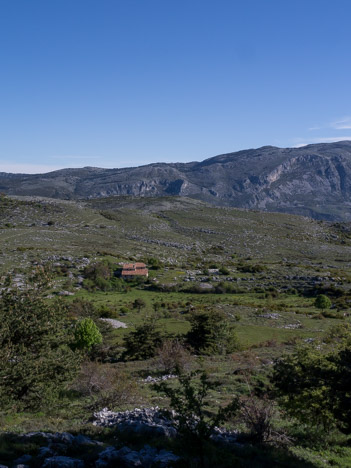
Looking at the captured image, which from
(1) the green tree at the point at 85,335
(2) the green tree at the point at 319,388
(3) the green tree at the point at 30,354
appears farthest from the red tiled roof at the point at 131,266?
(2) the green tree at the point at 319,388

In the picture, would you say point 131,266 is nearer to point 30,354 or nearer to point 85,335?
point 85,335

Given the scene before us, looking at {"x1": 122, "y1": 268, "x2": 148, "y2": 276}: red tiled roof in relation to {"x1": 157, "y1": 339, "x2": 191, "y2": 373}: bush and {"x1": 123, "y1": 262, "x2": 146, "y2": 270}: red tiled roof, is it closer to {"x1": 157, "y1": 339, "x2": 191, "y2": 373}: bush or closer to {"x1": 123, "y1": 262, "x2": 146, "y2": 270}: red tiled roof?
{"x1": 123, "y1": 262, "x2": 146, "y2": 270}: red tiled roof

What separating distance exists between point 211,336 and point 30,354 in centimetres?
1731

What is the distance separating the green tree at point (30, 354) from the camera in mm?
14016

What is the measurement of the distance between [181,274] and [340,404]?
5541 cm

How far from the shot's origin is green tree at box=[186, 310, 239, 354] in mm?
29344

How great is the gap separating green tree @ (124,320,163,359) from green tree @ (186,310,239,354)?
316 cm

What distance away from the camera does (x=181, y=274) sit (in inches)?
2613

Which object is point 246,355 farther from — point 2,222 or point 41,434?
point 2,222

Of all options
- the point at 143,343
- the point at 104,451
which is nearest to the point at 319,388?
the point at 104,451

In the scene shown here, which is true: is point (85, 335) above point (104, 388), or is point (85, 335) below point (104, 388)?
below

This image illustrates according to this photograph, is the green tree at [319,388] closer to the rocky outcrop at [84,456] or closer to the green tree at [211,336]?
the rocky outcrop at [84,456]

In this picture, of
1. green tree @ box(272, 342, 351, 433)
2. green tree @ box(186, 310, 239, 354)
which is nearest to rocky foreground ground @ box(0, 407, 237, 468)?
green tree @ box(272, 342, 351, 433)

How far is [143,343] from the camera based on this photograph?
28.1m
